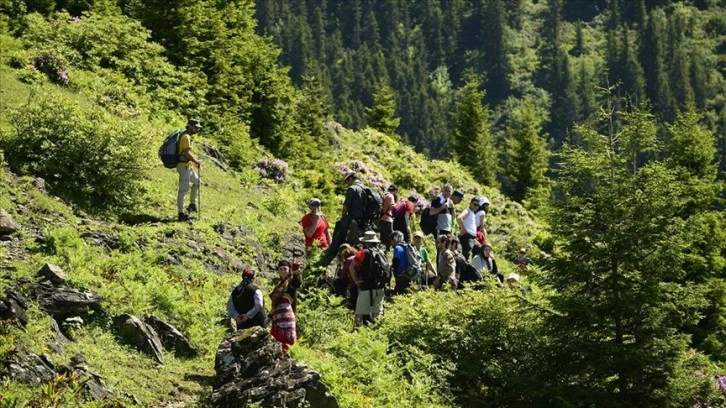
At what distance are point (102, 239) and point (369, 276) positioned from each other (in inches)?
166

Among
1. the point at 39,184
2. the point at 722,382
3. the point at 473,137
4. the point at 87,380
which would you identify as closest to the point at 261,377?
the point at 87,380

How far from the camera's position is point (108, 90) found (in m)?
23.0

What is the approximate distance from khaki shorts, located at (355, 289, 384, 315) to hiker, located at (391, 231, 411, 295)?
1.32m

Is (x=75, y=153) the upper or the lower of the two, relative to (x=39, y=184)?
upper

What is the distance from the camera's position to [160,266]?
14555mm

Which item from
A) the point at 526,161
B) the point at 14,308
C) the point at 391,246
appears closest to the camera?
the point at 14,308

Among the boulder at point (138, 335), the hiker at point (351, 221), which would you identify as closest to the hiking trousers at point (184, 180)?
the hiker at point (351, 221)

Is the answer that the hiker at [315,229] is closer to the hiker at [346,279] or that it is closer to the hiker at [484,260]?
the hiker at [346,279]

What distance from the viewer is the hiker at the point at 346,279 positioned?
15875mm

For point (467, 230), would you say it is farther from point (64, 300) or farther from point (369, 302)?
point (64, 300)

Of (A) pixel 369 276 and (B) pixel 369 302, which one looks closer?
(A) pixel 369 276

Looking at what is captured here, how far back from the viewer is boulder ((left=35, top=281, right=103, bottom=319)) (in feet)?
36.4

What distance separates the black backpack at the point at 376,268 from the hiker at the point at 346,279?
0.65m

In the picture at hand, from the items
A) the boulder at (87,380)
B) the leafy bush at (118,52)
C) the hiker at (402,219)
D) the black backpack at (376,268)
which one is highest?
the leafy bush at (118,52)
